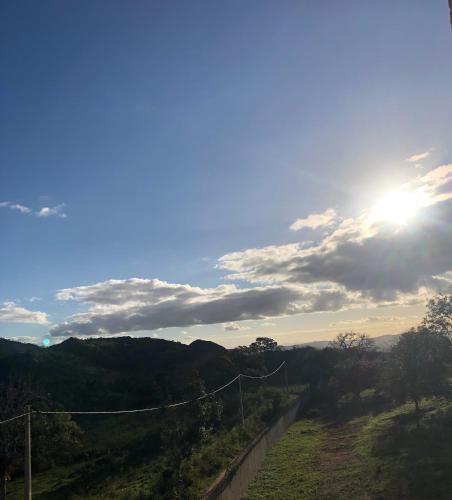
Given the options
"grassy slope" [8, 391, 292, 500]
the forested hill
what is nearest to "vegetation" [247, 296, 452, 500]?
"grassy slope" [8, 391, 292, 500]

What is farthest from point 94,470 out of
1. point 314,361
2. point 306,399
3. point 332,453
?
point 314,361

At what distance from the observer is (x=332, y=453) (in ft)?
95.9

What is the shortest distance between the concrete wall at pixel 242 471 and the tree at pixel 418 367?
11297 millimetres

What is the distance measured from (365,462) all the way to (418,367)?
48.1 ft

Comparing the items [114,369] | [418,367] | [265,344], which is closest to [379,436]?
[418,367]

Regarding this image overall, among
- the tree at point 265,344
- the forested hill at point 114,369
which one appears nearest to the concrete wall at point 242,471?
the forested hill at point 114,369

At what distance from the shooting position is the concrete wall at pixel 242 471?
60.4 ft

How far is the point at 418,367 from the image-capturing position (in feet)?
123

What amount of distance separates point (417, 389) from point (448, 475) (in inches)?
726

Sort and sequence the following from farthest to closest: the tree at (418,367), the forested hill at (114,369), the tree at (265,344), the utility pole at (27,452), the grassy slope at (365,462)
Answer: the tree at (265,344) → the forested hill at (114,369) → the tree at (418,367) → the grassy slope at (365,462) → the utility pole at (27,452)

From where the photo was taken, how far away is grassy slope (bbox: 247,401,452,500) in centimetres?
2005

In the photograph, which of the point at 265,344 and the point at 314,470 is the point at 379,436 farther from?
the point at 265,344

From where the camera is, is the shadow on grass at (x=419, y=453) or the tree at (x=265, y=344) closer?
the shadow on grass at (x=419, y=453)

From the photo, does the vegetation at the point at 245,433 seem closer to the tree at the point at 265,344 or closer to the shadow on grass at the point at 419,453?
the shadow on grass at the point at 419,453
